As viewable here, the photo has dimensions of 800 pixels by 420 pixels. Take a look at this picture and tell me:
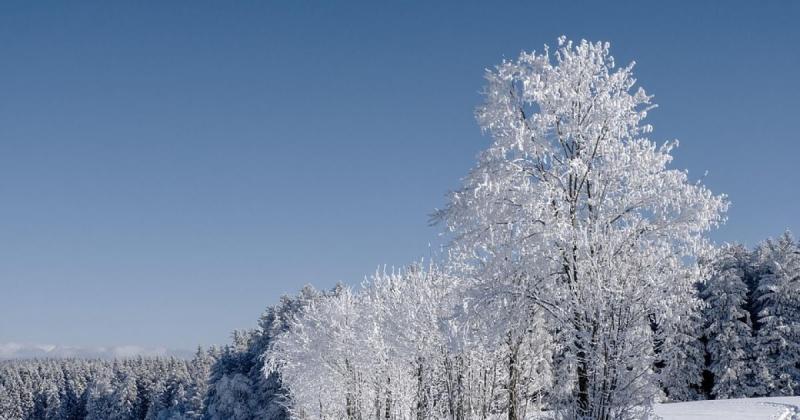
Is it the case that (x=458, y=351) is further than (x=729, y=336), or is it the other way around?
(x=729, y=336)

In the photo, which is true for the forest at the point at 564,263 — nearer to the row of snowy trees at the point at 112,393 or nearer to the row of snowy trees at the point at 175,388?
the row of snowy trees at the point at 175,388

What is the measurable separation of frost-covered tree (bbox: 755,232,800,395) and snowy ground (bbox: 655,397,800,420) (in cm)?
1064

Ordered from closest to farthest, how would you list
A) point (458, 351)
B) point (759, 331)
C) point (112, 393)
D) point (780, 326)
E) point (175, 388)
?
point (458, 351)
point (780, 326)
point (759, 331)
point (175, 388)
point (112, 393)

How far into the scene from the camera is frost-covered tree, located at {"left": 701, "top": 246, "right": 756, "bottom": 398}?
38.5 m

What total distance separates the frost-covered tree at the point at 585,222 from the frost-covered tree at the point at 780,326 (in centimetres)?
2878

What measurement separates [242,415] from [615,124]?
44492 mm

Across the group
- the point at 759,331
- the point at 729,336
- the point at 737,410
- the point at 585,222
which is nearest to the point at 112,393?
the point at 729,336

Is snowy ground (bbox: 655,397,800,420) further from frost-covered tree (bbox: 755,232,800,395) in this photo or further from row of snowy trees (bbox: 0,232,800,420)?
frost-covered tree (bbox: 755,232,800,395)

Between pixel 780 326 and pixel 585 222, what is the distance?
30928 millimetres

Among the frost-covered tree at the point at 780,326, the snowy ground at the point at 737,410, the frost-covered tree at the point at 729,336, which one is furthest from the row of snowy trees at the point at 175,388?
the frost-covered tree at the point at 780,326

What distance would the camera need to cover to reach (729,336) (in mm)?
39344

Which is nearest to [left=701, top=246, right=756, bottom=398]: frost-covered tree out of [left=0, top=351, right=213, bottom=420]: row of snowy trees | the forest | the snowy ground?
the snowy ground

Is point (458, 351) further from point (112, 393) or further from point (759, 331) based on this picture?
point (112, 393)

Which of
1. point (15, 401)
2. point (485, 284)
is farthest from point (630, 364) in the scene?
point (15, 401)
